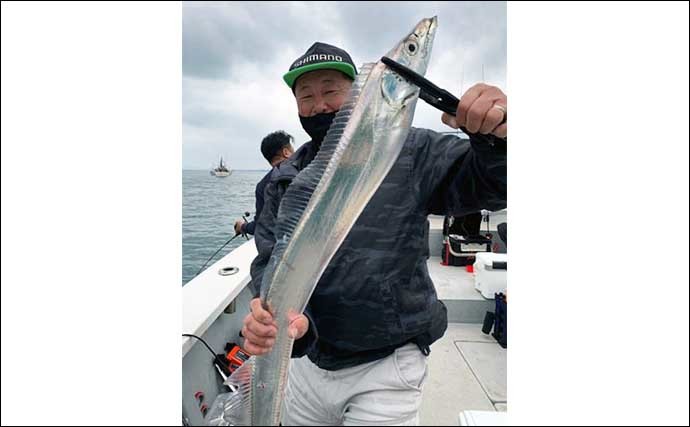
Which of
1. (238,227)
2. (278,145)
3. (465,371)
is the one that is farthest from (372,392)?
(238,227)

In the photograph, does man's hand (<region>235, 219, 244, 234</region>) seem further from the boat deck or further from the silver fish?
the silver fish

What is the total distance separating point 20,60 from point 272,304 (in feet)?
1.71

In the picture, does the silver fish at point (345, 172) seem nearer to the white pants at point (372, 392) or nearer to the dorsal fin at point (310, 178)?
the dorsal fin at point (310, 178)

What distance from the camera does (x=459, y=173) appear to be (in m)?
0.98

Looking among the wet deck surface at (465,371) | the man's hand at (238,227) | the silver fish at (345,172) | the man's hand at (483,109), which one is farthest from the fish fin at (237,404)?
the man's hand at (238,227)

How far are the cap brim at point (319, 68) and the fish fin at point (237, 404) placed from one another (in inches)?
30.1

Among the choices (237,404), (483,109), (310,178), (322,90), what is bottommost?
(237,404)

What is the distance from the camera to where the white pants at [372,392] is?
3.77ft

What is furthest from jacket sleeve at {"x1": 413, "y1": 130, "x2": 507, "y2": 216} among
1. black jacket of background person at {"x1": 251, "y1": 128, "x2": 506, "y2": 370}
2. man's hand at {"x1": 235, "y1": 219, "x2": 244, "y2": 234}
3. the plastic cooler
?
man's hand at {"x1": 235, "y1": 219, "x2": 244, "y2": 234}

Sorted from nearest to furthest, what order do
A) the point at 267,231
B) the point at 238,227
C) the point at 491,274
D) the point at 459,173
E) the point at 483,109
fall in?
the point at 483,109
the point at 459,173
the point at 267,231
the point at 491,274
the point at 238,227

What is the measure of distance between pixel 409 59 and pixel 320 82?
20.3 inches

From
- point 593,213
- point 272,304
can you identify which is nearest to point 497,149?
point 593,213

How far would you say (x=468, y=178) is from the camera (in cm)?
96

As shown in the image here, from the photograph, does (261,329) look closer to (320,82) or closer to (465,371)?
(320,82)
